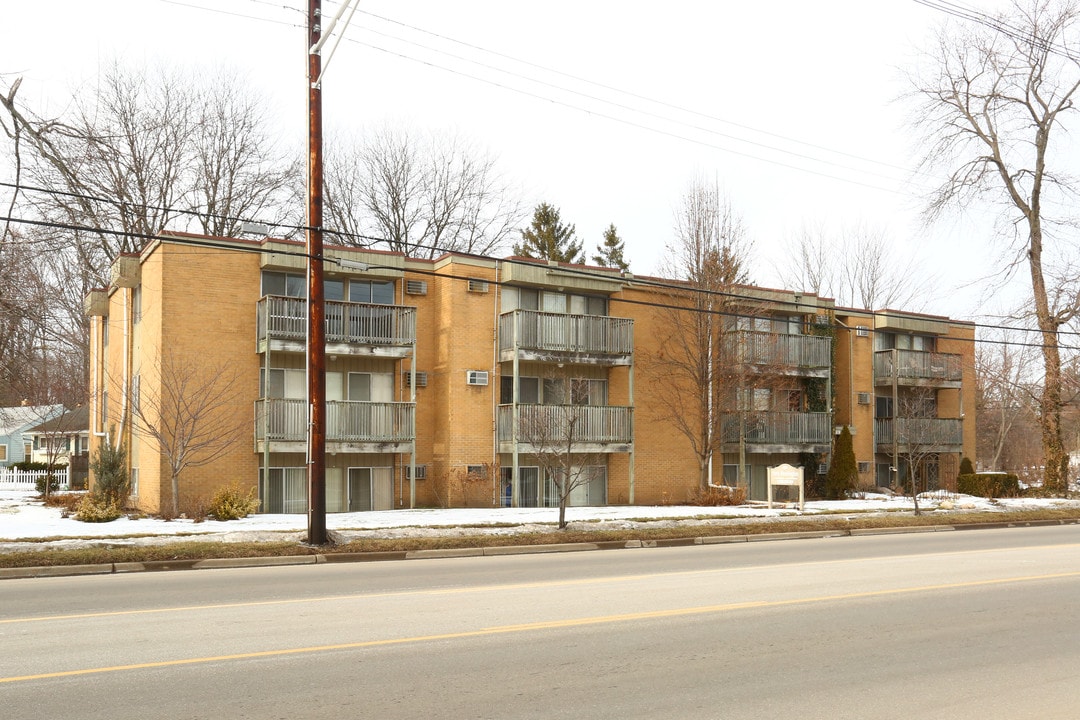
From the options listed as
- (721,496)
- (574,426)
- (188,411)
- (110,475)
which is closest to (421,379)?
(574,426)

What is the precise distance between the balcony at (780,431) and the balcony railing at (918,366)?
4857mm

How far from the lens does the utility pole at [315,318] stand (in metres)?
17.2

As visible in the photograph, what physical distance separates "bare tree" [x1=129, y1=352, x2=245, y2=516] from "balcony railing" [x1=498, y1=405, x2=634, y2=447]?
7635 millimetres

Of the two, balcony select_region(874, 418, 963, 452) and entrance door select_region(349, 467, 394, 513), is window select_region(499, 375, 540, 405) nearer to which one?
entrance door select_region(349, 467, 394, 513)

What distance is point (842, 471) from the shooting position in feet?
115

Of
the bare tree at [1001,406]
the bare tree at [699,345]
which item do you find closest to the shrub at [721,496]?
the bare tree at [699,345]

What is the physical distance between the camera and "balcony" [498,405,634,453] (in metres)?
27.5

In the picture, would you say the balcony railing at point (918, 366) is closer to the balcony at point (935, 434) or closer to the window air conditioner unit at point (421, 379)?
the balcony at point (935, 434)

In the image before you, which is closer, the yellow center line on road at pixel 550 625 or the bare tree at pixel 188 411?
the yellow center line on road at pixel 550 625

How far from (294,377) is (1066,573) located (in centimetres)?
1957

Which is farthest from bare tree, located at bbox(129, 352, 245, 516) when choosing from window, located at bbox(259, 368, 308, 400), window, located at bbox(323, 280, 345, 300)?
window, located at bbox(323, 280, 345, 300)

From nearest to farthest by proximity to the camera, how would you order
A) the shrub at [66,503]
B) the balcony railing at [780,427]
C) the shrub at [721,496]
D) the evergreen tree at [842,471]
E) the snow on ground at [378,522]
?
the snow on ground at [378,522] → the shrub at [66,503] → the shrub at [721,496] → the balcony railing at [780,427] → the evergreen tree at [842,471]

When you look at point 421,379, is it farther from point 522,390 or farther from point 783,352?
point 783,352

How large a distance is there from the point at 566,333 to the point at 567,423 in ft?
10.9
